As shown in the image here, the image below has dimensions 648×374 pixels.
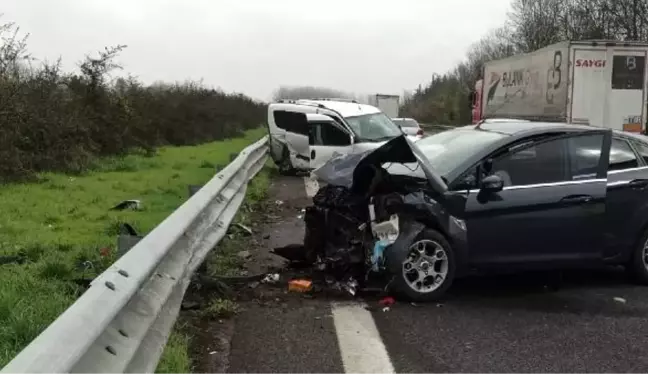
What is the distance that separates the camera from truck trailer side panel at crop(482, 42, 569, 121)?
Result: 768 inches

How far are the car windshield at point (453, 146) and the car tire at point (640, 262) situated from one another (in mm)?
1648

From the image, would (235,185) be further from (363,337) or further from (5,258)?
(363,337)

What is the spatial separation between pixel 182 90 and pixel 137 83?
7.15m

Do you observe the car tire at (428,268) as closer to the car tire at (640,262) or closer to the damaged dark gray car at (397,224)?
the damaged dark gray car at (397,224)

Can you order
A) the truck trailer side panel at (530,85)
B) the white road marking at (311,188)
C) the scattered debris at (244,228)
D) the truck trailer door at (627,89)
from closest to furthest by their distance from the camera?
the scattered debris at (244,228) → the white road marking at (311,188) → the truck trailer door at (627,89) → the truck trailer side panel at (530,85)

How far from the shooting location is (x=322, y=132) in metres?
16.5

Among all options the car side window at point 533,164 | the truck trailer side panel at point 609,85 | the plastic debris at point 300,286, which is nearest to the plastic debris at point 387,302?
the plastic debris at point 300,286

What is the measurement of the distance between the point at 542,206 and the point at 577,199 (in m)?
0.36

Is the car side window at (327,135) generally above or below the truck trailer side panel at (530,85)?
below

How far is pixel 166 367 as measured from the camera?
4.00 metres

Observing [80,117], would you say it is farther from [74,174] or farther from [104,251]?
[104,251]

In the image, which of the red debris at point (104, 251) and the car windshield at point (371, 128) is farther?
the car windshield at point (371, 128)

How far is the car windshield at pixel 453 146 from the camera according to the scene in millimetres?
6543

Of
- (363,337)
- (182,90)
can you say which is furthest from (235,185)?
(182,90)
